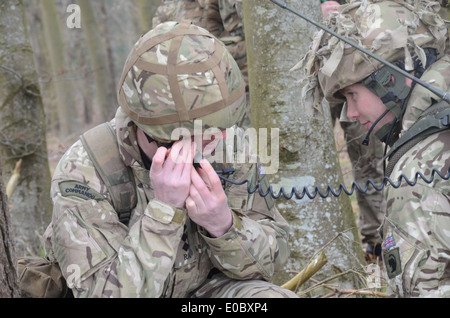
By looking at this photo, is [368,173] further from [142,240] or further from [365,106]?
[142,240]

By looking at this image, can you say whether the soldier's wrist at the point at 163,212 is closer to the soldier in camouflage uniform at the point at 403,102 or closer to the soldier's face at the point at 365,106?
the soldier in camouflage uniform at the point at 403,102

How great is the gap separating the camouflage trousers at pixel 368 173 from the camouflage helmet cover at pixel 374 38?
2.71 meters

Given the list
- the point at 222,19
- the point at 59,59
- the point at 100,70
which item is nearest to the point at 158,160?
Result: the point at 222,19

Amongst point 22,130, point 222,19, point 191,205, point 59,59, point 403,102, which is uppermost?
point 403,102

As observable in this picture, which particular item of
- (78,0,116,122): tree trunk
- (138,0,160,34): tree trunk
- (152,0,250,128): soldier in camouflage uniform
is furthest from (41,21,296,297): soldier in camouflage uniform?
(78,0,116,122): tree trunk

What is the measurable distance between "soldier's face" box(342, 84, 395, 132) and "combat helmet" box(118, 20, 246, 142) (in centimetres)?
75

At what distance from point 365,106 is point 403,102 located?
0.68 ft

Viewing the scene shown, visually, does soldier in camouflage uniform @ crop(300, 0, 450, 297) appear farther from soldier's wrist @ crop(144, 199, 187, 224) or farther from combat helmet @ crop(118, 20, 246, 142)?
soldier's wrist @ crop(144, 199, 187, 224)

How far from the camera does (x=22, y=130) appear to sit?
19.3 feet

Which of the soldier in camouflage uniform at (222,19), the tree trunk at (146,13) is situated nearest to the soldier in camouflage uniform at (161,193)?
the soldier in camouflage uniform at (222,19)

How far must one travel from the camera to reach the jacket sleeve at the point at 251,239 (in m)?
2.82

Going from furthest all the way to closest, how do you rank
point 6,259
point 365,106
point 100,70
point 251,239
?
point 100,70 < point 365,106 < point 251,239 < point 6,259

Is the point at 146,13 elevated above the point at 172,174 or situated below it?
below
